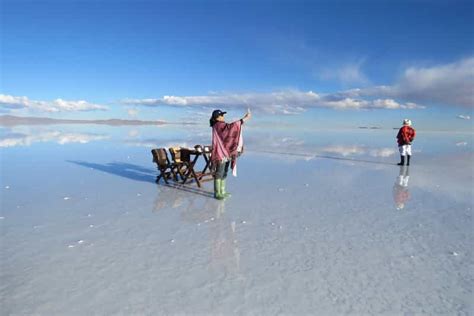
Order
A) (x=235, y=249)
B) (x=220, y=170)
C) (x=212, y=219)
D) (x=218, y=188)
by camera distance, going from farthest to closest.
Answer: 1. (x=218, y=188)
2. (x=220, y=170)
3. (x=212, y=219)
4. (x=235, y=249)

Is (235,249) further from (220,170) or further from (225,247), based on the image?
(220,170)

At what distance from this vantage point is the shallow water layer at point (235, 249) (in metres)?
3.77

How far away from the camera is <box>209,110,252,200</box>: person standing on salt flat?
8.30 m

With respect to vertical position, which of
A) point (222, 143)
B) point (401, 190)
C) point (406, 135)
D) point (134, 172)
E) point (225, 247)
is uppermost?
point (406, 135)

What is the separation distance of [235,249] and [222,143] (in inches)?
147

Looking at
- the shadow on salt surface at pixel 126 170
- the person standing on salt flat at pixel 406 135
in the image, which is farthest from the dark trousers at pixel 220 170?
the person standing on salt flat at pixel 406 135

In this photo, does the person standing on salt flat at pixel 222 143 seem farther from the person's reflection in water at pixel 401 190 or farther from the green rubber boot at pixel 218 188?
the person's reflection in water at pixel 401 190

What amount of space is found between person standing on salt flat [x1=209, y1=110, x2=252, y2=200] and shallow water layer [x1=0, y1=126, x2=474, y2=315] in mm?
A: 611

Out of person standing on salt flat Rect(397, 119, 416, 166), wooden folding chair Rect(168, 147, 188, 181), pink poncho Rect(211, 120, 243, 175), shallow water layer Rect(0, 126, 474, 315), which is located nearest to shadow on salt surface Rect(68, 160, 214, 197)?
shallow water layer Rect(0, 126, 474, 315)

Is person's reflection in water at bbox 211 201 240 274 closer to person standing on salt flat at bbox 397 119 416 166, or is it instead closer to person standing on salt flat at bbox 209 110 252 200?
person standing on salt flat at bbox 209 110 252 200

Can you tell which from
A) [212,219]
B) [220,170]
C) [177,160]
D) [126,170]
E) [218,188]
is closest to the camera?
[212,219]

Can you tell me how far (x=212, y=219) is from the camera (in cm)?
680

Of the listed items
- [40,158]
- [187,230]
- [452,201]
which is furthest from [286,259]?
[40,158]

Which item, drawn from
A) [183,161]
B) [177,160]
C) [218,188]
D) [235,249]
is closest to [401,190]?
[218,188]
